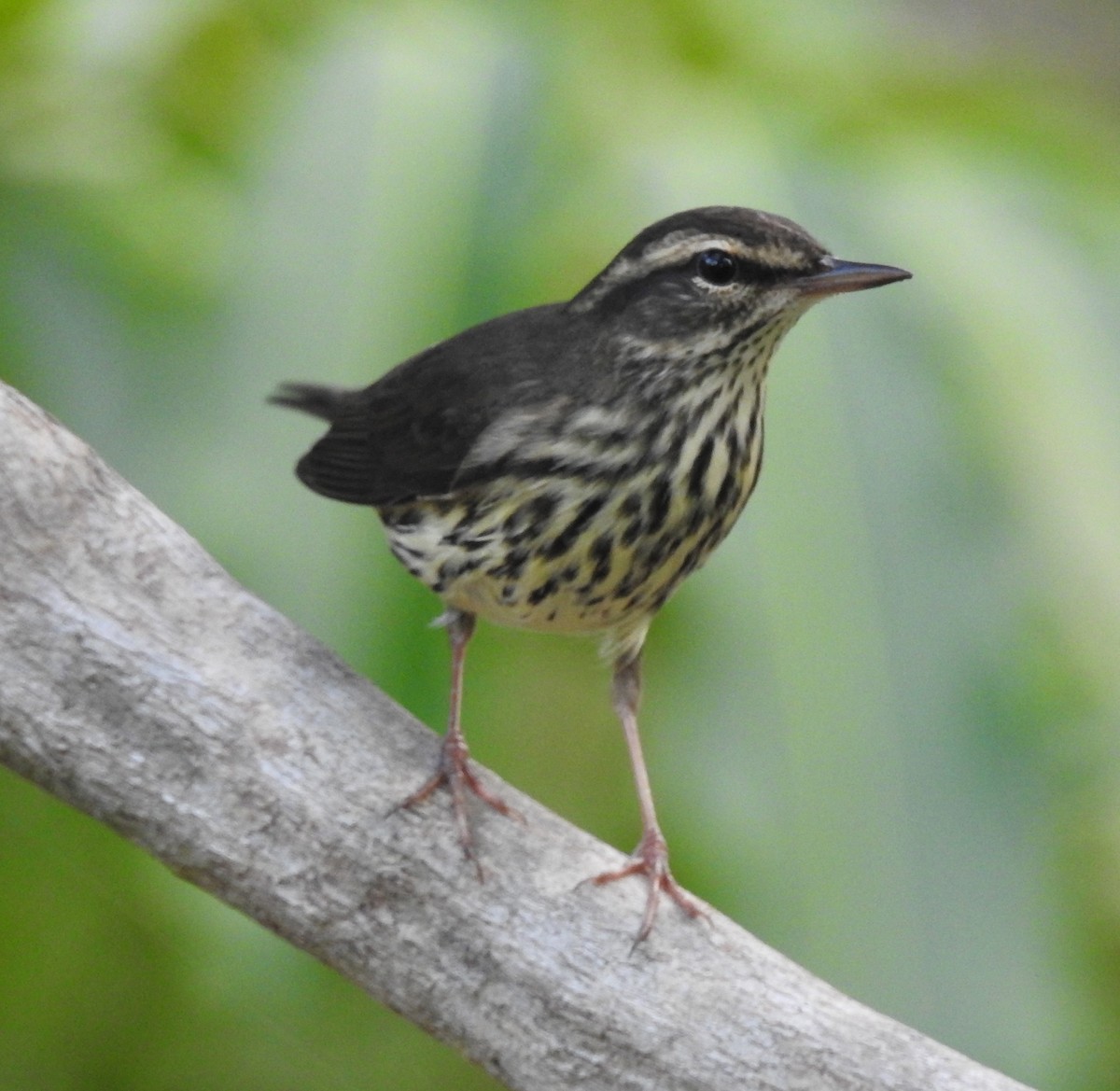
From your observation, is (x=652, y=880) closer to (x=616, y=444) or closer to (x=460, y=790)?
(x=460, y=790)

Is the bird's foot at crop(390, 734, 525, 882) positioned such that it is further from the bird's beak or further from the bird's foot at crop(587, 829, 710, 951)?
the bird's beak

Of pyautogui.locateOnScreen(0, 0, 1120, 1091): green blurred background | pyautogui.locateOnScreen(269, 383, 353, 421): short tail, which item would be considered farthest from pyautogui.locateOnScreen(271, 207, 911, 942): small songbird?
pyautogui.locateOnScreen(269, 383, 353, 421): short tail

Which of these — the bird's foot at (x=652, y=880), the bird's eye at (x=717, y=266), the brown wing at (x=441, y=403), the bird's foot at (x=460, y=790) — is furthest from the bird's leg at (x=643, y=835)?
the bird's eye at (x=717, y=266)

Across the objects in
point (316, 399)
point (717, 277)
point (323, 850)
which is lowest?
point (323, 850)

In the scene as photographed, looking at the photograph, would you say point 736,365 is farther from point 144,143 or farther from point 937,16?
point 937,16

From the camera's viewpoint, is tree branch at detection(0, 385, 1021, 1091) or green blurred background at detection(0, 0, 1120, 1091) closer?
tree branch at detection(0, 385, 1021, 1091)

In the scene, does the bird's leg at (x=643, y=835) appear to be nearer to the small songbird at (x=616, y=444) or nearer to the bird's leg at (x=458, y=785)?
the small songbird at (x=616, y=444)

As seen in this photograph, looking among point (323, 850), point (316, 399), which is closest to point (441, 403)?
point (316, 399)
